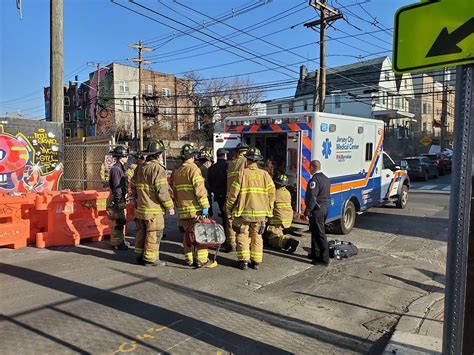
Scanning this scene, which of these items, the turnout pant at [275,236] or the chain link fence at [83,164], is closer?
the turnout pant at [275,236]

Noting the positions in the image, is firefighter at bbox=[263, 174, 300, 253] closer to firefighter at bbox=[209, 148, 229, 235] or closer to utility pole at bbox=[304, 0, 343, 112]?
firefighter at bbox=[209, 148, 229, 235]

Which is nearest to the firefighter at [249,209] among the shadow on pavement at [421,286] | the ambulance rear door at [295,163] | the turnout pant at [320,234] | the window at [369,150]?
the turnout pant at [320,234]

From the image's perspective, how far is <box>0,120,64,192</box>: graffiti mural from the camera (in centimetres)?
978

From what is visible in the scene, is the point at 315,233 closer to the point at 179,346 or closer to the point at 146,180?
the point at 146,180

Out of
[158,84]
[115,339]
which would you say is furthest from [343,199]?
[158,84]

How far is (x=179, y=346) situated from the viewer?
3629 millimetres

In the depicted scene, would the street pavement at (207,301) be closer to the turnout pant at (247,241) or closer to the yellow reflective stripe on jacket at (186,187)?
the turnout pant at (247,241)

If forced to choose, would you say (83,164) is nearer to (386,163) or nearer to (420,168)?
(386,163)

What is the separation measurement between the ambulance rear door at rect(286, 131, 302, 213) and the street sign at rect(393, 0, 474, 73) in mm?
5176

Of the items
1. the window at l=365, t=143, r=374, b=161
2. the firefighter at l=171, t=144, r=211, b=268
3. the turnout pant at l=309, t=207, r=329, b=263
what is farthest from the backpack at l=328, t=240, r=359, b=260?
the window at l=365, t=143, r=374, b=161

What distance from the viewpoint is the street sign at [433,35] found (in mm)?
2090

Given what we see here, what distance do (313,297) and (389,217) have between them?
7074 millimetres

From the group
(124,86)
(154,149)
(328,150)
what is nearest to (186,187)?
(154,149)

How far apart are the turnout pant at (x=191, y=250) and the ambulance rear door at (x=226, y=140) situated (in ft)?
8.51
